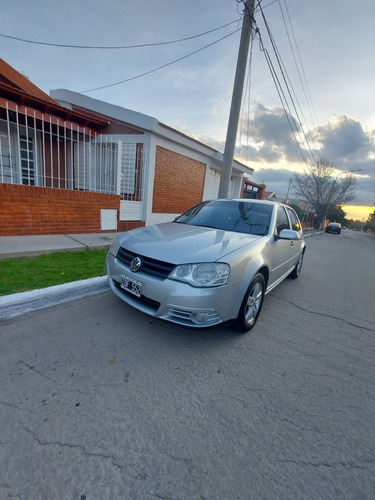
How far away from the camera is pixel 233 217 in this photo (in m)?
3.73

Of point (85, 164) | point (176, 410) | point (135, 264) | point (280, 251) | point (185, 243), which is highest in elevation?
point (85, 164)

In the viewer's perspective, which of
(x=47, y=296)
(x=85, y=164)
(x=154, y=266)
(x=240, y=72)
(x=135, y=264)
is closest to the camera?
(x=154, y=266)

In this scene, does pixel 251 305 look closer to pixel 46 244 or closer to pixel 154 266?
pixel 154 266

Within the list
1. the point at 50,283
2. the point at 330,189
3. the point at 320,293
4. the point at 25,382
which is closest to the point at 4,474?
the point at 25,382

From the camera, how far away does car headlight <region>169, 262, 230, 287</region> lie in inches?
93.0

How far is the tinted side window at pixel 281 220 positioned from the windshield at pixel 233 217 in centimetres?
23

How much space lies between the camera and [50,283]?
3.42 meters

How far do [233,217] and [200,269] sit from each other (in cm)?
161

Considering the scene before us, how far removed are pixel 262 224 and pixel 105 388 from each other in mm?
2777

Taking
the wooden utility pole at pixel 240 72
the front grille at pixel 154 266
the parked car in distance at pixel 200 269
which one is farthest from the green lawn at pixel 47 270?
the wooden utility pole at pixel 240 72

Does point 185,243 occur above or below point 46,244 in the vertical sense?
above

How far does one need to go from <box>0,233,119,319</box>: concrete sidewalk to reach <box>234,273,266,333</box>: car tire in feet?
7.03

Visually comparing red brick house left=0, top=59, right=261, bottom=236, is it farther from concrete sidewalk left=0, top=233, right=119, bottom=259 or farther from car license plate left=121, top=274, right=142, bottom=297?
car license plate left=121, top=274, right=142, bottom=297

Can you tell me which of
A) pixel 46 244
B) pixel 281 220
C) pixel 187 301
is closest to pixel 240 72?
pixel 281 220
